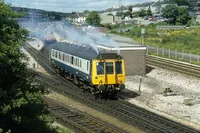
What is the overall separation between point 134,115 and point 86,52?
268 inches

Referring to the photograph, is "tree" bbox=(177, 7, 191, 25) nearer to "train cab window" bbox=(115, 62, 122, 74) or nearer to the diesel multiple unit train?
the diesel multiple unit train

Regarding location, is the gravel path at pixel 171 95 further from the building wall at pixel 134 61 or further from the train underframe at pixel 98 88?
the train underframe at pixel 98 88

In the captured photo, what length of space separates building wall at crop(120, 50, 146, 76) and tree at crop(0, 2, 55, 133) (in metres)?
20.9

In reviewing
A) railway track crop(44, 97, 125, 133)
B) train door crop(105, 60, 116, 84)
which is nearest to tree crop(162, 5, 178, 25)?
train door crop(105, 60, 116, 84)

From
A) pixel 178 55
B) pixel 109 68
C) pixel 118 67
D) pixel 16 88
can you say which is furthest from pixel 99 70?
pixel 178 55

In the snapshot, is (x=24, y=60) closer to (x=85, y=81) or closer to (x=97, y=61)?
(x=97, y=61)

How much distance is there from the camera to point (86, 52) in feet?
75.6

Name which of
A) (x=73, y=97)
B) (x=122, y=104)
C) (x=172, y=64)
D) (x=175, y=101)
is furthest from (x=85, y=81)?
(x=172, y=64)

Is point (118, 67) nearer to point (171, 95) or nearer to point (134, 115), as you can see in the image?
point (171, 95)

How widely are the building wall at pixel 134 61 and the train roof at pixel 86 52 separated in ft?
16.2

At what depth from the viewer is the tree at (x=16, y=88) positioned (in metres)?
8.70

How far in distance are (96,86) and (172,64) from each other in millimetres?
14301

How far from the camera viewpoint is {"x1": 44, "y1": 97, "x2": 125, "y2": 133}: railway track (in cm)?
1516

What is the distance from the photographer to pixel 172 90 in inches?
966
